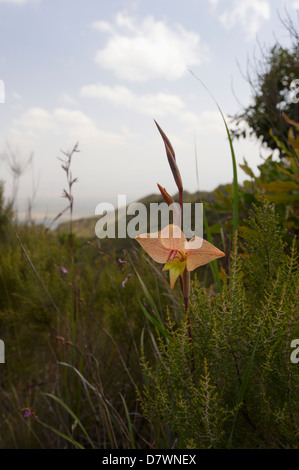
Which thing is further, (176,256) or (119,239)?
(119,239)

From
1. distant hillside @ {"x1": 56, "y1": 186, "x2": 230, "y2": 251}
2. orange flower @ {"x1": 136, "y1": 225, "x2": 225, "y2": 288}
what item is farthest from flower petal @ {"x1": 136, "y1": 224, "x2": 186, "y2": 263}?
distant hillside @ {"x1": 56, "y1": 186, "x2": 230, "y2": 251}

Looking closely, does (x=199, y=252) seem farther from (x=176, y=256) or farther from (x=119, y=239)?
(x=119, y=239)

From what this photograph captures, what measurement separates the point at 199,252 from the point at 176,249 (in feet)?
0.14

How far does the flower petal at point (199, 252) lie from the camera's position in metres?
0.66

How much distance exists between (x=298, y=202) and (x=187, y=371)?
A: 1495mm

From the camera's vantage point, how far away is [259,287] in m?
1.04

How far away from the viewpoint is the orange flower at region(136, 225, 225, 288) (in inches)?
26.0

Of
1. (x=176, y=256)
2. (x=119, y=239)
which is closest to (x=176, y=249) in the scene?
(x=176, y=256)

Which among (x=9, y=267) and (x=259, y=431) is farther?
(x=9, y=267)

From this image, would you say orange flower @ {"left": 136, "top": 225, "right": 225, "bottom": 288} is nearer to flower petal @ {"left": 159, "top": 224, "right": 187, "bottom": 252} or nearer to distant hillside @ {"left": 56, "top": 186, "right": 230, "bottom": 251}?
flower petal @ {"left": 159, "top": 224, "right": 187, "bottom": 252}

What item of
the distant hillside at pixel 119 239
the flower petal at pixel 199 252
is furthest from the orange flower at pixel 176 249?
the distant hillside at pixel 119 239

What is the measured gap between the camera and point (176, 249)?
0.69 meters
